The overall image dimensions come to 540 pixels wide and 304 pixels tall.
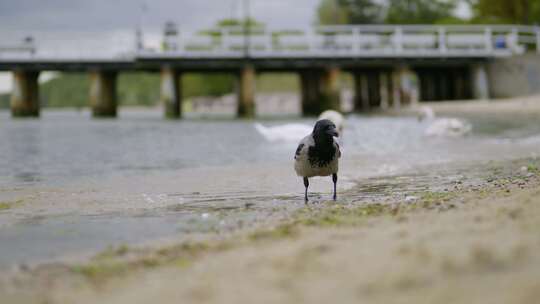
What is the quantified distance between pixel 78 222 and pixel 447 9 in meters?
78.7

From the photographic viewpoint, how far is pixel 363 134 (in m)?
20.0

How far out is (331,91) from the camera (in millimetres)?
36812

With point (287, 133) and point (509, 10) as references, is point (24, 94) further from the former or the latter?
point (509, 10)

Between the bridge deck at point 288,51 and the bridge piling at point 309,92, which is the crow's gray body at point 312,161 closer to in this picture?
the bridge deck at point 288,51

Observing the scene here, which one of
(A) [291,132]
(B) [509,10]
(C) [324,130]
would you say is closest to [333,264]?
(C) [324,130]

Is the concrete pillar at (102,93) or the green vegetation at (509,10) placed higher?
the green vegetation at (509,10)

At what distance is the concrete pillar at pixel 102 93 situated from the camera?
38094 mm

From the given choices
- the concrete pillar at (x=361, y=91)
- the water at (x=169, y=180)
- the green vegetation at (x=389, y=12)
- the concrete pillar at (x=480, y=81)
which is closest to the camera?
the water at (x=169, y=180)

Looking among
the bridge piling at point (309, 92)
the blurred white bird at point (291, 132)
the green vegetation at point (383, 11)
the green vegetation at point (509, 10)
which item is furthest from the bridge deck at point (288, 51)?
the green vegetation at point (383, 11)

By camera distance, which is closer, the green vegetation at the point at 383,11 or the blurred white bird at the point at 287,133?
the blurred white bird at the point at 287,133

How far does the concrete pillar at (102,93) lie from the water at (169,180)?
1873 centimetres

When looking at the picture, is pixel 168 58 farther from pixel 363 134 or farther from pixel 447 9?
pixel 447 9

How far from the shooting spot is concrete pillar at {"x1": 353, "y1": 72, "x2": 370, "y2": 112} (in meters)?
50.8

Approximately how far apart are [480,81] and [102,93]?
864 inches
